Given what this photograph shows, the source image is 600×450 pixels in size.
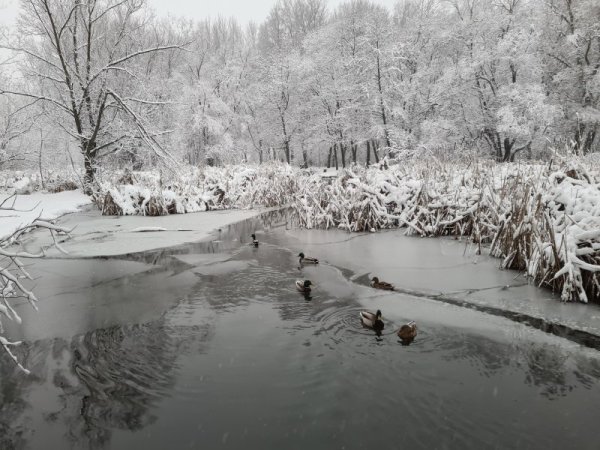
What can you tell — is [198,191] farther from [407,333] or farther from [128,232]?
[407,333]

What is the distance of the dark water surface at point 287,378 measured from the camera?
2.67 meters

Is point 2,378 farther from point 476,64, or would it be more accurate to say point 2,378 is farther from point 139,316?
point 476,64

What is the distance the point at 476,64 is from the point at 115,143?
19.1 meters

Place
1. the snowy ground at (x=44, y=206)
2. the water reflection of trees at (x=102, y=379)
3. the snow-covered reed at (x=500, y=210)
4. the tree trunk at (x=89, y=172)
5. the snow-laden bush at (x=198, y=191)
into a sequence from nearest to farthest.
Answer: the water reflection of trees at (x=102, y=379) < the snow-covered reed at (x=500, y=210) < the snowy ground at (x=44, y=206) < the snow-laden bush at (x=198, y=191) < the tree trunk at (x=89, y=172)

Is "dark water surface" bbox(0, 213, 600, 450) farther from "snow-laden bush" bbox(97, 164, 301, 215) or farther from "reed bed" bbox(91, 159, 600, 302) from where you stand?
"snow-laden bush" bbox(97, 164, 301, 215)

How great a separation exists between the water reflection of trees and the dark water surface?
1 centimetres

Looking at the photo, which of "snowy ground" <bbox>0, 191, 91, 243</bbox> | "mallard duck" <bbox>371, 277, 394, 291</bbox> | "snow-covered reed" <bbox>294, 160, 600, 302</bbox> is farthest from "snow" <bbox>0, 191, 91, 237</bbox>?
"mallard duck" <bbox>371, 277, 394, 291</bbox>

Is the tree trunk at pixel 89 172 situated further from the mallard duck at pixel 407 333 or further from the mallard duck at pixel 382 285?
the mallard duck at pixel 407 333

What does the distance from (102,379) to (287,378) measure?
1.52 m

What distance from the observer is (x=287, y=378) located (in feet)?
10.9

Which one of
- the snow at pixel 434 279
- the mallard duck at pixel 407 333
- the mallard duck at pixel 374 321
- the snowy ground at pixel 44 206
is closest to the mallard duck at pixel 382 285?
the snow at pixel 434 279

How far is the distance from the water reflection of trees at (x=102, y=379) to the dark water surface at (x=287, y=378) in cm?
1

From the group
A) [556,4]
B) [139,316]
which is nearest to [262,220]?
[139,316]

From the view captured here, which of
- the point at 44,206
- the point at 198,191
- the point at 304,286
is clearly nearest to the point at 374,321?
the point at 304,286
